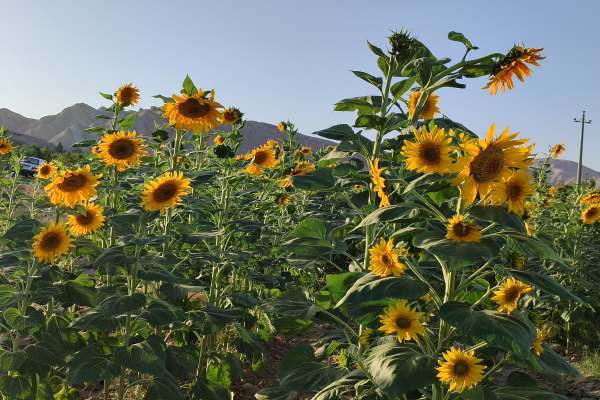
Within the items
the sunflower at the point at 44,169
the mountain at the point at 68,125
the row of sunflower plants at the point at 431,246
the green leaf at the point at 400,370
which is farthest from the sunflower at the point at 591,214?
Answer: the mountain at the point at 68,125

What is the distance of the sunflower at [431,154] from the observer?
1797 mm

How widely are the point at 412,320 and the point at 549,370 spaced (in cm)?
50

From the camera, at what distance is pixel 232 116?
466cm

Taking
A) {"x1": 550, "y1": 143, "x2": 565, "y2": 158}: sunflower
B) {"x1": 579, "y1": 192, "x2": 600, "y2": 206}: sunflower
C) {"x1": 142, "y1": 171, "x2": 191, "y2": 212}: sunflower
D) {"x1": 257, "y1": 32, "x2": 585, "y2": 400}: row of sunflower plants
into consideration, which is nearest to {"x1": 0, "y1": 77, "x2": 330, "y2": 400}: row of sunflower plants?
{"x1": 142, "y1": 171, "x2": 191, "y2": 212}: sunflower

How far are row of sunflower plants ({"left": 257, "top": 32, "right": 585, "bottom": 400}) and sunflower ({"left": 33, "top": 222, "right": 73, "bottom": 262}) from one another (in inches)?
51.7

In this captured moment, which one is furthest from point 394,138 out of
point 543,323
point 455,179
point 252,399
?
point 543,323

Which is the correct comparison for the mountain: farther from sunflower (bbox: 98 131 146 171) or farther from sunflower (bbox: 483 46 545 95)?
sunflower (bbox: 483 46 545 95)

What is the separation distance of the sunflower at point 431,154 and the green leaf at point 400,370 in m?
0.64

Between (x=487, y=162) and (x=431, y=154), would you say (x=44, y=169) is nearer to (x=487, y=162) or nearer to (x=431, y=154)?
(x=431, y=154)

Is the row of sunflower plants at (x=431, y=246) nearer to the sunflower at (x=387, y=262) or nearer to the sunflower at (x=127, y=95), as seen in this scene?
the sunflower at (x=387, y=262)

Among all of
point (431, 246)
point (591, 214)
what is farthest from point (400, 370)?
point (591, 214)

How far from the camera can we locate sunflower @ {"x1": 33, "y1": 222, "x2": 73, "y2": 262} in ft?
9.60

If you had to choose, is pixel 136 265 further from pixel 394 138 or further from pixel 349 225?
pixel 394 138

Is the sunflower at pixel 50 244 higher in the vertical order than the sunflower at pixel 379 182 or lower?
lower
